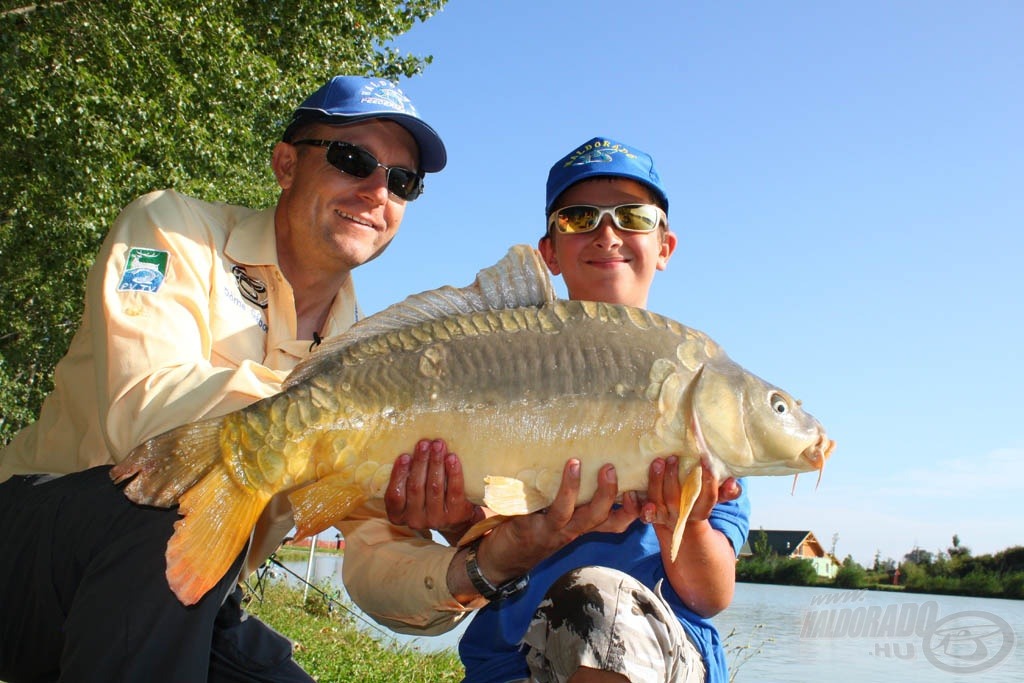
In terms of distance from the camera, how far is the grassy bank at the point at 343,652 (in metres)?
7.07

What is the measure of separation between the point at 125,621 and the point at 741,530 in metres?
2.03

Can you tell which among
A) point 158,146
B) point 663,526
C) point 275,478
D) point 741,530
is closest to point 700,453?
point 663,526

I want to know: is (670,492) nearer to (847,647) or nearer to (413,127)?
(413,127)

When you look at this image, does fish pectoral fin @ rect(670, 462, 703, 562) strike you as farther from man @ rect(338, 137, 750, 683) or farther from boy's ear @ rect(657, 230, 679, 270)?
boy's ear @ rect(657, 230, 679, 270)

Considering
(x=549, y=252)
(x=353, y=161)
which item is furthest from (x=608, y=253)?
(x=353, y=161)

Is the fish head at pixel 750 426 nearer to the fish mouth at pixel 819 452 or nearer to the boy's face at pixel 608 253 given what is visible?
the fish mouth at pixel 819 452

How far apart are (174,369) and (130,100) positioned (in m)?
8.12

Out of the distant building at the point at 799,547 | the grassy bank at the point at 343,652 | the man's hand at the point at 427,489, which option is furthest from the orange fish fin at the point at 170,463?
the distant building at the point at 799,547

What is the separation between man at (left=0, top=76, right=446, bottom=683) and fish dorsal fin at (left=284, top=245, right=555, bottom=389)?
1.39ft

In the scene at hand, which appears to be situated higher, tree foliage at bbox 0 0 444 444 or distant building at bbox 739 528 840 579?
tree foliage at bbox 0 0 444 444

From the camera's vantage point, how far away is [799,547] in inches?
1674

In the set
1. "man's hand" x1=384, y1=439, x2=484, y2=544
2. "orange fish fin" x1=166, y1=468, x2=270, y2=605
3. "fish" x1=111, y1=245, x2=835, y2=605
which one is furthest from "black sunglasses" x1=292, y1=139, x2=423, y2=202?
"orange fish fin" x1=166, y1=468, x2=270, y2=605

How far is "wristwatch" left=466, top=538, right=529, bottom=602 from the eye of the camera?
119 inches

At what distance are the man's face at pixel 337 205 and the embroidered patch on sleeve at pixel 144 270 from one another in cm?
66
